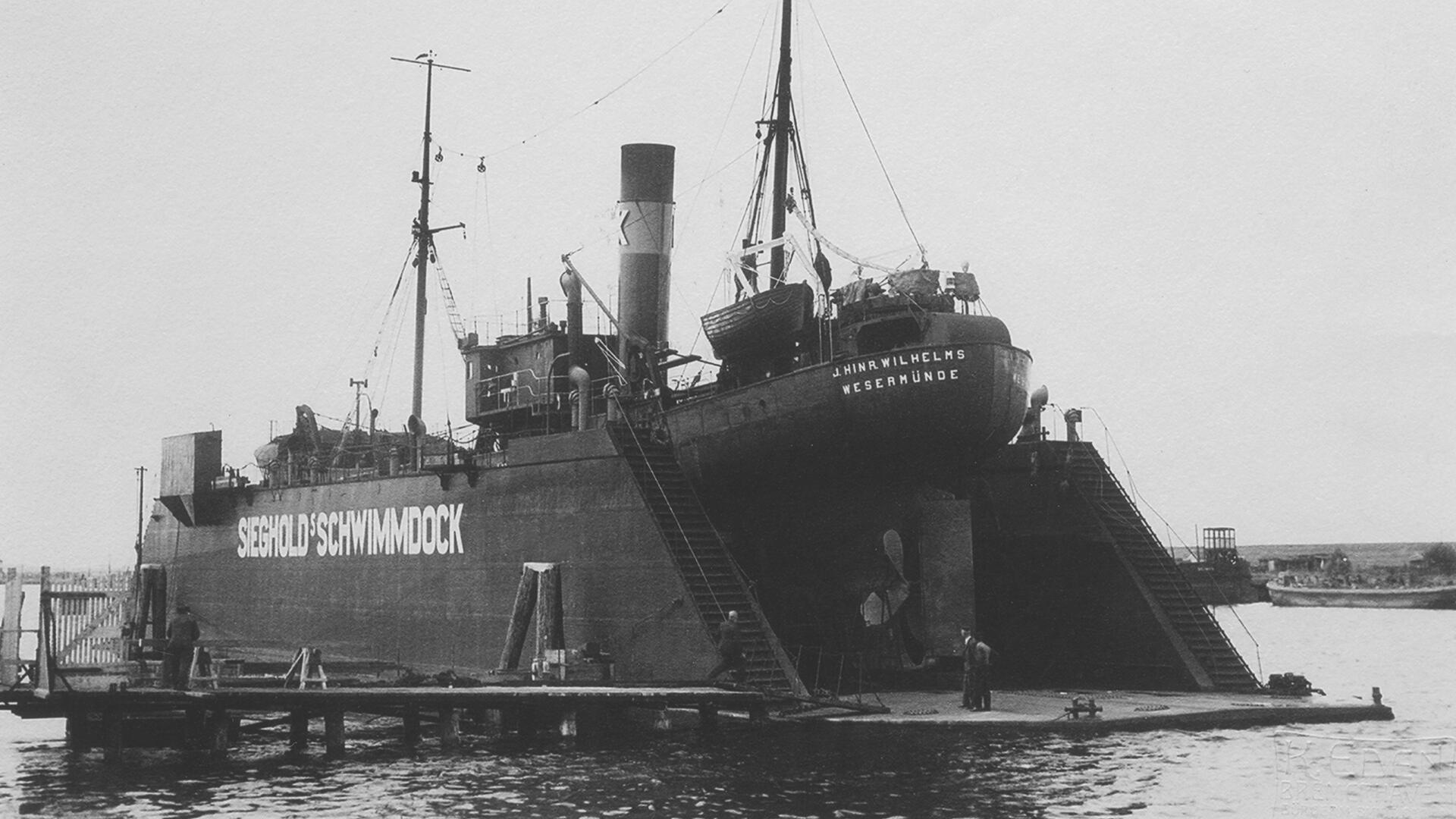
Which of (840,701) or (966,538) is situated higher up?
(966,538)

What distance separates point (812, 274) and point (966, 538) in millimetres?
5381

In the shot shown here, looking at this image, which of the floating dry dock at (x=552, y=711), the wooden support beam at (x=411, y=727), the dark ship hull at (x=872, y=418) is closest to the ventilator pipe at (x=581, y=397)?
the dark ship hull at (x=872, y=418)

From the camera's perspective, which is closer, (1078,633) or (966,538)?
(966,538)

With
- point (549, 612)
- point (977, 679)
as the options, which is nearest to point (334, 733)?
point (549, 612)

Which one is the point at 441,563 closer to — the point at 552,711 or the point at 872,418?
the point at 552,711

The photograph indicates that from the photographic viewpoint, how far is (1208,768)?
757 inches

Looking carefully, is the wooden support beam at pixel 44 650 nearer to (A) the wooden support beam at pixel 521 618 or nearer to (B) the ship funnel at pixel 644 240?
(A) the wooden support beam at pixel 521 618

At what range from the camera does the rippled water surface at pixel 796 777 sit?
1723 centimetres

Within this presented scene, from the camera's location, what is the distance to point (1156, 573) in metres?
27.3

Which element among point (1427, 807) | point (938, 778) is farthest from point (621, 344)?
point (1427, 807)

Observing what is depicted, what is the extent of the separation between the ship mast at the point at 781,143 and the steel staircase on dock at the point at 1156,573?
22.2 ft

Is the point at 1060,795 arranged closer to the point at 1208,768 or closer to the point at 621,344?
the point at 1208,768

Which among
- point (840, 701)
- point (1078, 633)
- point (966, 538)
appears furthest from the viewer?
point (1078, 633)

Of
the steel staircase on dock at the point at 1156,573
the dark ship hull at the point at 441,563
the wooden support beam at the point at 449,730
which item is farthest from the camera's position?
the steel staircase on dock at the point at 1156,573
